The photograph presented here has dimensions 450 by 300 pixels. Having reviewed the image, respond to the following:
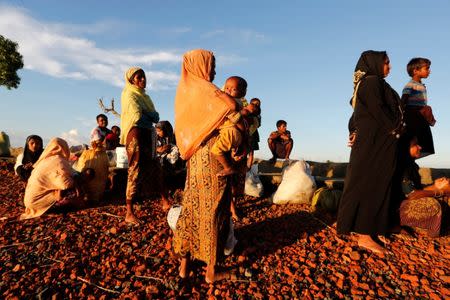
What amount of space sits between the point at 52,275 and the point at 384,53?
4.16m

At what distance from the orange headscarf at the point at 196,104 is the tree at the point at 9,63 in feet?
49.5

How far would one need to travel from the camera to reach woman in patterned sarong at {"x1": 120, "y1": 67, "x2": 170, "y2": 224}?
13.6 ft

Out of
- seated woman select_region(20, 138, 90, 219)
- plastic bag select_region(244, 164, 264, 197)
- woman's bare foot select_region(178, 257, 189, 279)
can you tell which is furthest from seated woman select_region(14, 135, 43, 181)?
woman's bare foot select_region(178, 257, 189, 279)

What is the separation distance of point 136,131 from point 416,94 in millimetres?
4063

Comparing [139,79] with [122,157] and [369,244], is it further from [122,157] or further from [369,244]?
[369,244]

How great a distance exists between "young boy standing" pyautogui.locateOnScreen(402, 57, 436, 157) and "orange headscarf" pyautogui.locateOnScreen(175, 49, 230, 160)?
3.31 meters

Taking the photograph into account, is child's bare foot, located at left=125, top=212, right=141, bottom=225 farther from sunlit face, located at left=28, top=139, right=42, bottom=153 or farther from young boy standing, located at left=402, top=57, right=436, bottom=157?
young boy standing, located at left=402, top=57, right=436, bottom=157

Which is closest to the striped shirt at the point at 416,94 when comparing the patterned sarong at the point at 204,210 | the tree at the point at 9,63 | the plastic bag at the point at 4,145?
the patterned sarong at the point at 204,210

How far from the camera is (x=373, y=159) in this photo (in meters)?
3.25

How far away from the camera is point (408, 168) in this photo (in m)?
4.04

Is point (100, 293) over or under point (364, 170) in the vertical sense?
under

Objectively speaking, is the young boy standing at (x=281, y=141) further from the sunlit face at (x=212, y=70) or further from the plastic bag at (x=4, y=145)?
the plastic bag at (x=4, y=145)

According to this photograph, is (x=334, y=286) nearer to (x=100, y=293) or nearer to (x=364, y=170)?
(x=364, y=170)

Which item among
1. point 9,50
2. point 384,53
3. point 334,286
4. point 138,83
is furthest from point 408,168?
point 9,50
